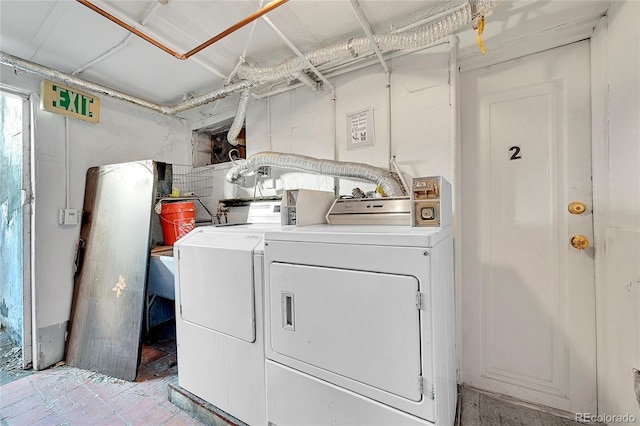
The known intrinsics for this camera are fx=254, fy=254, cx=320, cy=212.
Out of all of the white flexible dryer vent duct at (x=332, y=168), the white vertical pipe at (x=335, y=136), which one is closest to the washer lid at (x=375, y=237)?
the white flexible dryer vent duct at (x=332, y=168)

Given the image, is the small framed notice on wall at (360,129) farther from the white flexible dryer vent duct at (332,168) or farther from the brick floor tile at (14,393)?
the brick floor tile at (14,393)

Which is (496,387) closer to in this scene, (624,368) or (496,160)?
(624,368)

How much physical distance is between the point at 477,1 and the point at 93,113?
318cm

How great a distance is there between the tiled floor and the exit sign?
2172 mm

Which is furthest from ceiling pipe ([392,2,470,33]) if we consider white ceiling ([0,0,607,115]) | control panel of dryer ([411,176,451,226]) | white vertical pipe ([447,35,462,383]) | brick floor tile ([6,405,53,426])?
brick floor tile ([6,405,53,426])

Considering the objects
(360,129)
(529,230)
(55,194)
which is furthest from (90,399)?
(529,230)

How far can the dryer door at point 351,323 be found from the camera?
0.94 metres

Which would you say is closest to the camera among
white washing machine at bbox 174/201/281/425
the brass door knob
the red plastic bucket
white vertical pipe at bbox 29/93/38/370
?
white washing machine at bbox 174/201/281/425

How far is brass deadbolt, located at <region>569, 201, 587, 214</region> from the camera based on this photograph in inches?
57.4

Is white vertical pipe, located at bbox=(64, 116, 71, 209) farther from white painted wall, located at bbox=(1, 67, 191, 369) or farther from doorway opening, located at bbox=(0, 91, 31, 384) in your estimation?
doorway opening, located at bbox=(0, 91, 31, 384)

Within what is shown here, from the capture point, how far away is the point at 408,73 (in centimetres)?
187

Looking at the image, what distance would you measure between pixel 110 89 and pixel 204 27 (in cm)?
129

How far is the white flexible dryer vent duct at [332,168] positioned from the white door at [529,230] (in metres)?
0.53

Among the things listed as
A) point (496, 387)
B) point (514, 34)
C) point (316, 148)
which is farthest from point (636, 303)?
point (316, 148)
